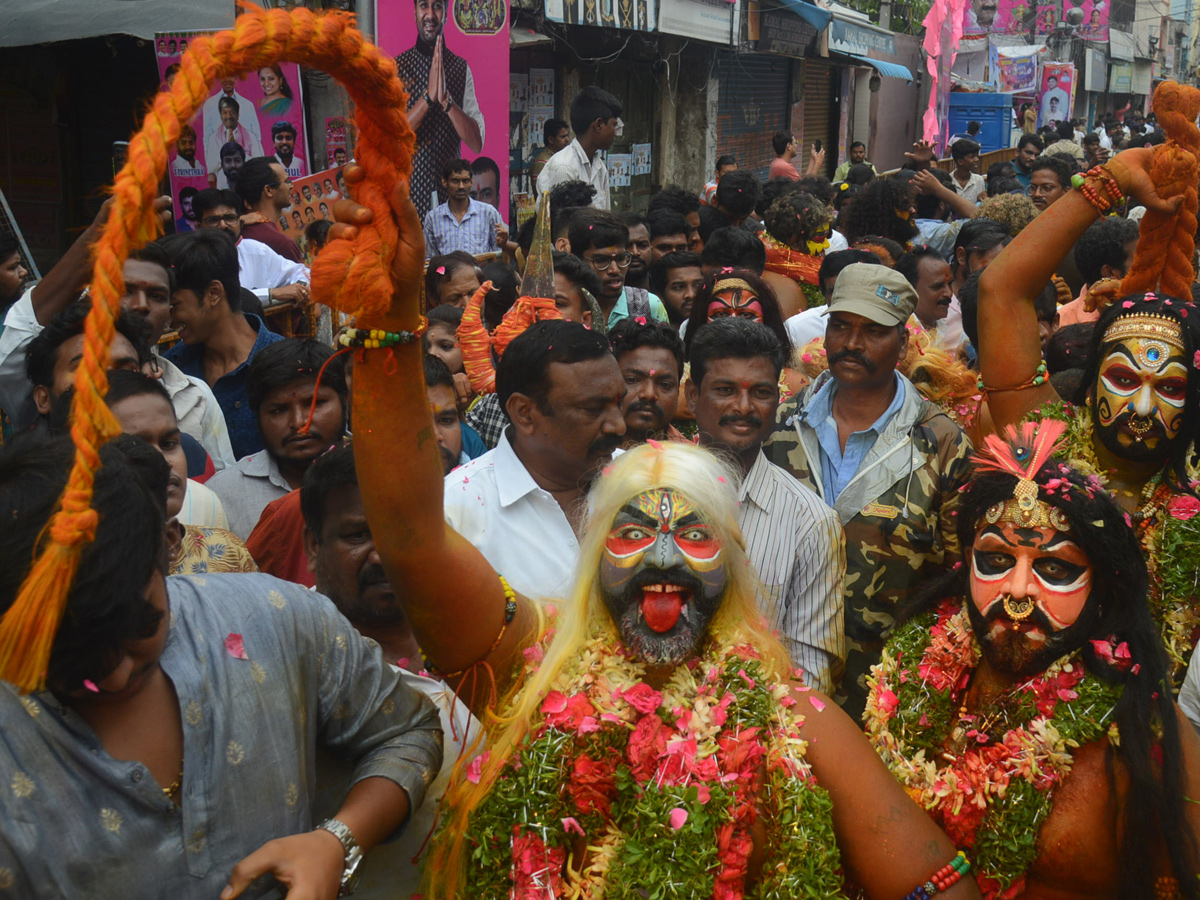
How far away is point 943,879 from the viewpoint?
7.52 feet

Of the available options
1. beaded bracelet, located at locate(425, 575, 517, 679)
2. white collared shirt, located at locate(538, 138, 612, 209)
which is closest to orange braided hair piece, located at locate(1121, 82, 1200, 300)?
beaded bracelet, located at locate(425, 575, 517, 679)

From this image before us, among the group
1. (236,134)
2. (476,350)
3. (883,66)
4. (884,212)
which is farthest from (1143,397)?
(883,66)

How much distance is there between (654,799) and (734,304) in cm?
305

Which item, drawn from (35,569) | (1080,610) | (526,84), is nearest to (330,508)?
(35,569)

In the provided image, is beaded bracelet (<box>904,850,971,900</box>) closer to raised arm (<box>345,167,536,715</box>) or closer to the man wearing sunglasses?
raised arm (<box>345,167,536,715</box>)

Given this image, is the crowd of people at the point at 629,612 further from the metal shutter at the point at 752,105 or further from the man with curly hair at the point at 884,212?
the metal shutter at the point at 752,105

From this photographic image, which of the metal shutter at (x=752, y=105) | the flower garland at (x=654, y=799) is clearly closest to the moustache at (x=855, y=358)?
the flower garland at (x=654, y=799)

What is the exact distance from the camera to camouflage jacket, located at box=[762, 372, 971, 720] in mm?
3643

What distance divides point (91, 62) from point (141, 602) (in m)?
8.20

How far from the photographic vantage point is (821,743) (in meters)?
2.37

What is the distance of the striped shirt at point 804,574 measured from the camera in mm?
3246

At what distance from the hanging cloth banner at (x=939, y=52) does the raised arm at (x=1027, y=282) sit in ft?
58.3

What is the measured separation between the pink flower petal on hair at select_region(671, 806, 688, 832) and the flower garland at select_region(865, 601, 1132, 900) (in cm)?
74

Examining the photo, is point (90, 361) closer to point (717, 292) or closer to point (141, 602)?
point (141, 602)
